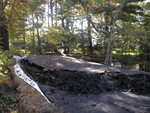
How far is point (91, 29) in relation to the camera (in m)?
7.92

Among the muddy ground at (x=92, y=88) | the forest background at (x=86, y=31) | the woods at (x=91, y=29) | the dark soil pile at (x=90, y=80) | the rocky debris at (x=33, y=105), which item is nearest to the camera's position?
the rocky debris at (x=33, y=105)

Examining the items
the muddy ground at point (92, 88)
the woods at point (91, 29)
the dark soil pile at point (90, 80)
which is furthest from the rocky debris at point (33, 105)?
the woods at point (91, 29)

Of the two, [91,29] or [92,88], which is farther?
[91,29]

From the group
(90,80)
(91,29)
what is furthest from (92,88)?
(91,29)

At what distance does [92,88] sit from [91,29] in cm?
492

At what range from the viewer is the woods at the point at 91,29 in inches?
310

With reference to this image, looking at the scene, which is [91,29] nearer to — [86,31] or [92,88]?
[86,31]

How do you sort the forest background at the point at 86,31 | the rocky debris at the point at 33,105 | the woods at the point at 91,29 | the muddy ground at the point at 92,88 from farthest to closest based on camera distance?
the woods at the point at 91,29 → the forest background at the point at 86,31 → the muddy ground at the point at 92,88 → the rocky debris at the point at 33,105

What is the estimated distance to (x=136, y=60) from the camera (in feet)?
42.4

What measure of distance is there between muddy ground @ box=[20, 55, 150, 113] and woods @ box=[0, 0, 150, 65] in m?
3.22

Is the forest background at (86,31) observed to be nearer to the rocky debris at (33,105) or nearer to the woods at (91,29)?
the woods at (91,29)

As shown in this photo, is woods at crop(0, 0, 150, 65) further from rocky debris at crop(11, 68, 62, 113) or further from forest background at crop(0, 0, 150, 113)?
rocky debris at crop(11, 68, 62, 113)

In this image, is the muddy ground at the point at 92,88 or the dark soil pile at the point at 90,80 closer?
the muddy ground at the point at 92,88

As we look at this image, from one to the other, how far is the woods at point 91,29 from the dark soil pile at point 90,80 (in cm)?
325
